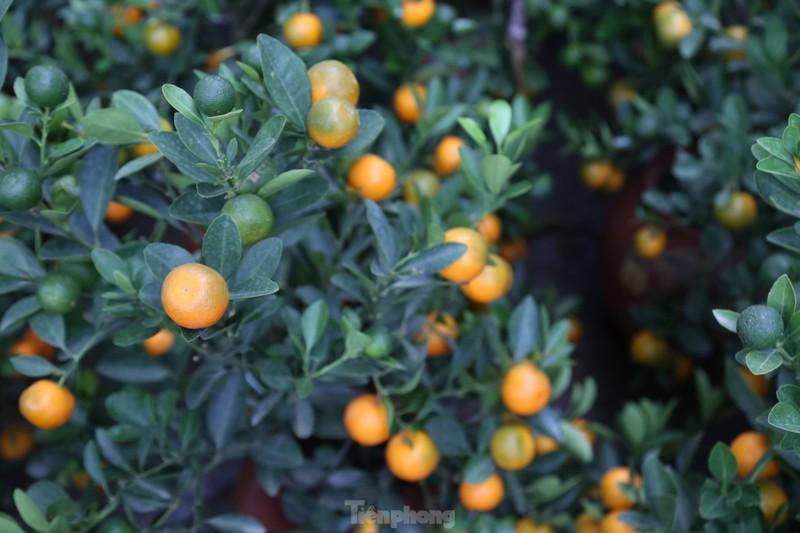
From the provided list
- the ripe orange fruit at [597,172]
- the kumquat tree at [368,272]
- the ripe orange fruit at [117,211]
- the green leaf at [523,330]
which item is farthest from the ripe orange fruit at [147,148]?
the ripe orange fruit at [597,172]

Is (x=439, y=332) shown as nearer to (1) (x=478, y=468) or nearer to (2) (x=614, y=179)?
(1) (x=478, y=468)

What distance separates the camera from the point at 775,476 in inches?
35.7

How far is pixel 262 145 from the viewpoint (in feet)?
2.02

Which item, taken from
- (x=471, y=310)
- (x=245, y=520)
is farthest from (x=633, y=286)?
(x=245, y=520)

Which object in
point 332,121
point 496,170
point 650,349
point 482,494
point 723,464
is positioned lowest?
point 650,349

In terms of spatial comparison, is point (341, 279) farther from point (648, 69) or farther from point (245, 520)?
point (648, 69)

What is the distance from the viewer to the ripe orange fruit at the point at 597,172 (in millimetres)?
1352

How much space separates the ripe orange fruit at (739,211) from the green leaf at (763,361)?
430mm

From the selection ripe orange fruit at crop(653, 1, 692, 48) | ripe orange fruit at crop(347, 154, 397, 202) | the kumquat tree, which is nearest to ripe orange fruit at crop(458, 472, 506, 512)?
the kumquat tree

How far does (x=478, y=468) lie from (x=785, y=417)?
1.12ft

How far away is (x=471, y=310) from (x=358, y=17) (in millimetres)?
468

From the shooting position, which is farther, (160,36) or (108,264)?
(160,36)

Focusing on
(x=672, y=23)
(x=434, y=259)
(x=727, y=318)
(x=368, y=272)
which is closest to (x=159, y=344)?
(x=368, y=272)

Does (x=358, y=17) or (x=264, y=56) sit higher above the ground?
(x=264, y=56)
